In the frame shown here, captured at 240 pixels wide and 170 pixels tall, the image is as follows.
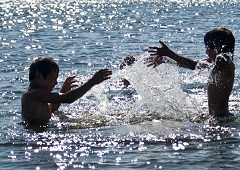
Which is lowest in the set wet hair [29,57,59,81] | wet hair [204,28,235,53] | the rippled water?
the rippled water

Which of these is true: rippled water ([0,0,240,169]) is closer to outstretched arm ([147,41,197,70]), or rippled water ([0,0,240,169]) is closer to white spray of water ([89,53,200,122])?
white spray of water ([89,53,200,122])

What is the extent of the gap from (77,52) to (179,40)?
4708 millimetres

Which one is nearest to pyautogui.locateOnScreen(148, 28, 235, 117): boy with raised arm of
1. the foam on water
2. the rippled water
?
the rippled water

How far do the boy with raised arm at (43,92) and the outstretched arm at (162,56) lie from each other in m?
0.84

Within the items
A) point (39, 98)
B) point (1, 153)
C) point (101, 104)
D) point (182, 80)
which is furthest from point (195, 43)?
point (1, 153)

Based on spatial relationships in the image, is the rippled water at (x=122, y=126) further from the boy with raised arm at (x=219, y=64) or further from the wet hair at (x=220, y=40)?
the wet hair at (x=220, y=40)

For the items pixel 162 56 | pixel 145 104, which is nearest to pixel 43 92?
pixel 162 56

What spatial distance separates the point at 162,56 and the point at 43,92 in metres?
1.70

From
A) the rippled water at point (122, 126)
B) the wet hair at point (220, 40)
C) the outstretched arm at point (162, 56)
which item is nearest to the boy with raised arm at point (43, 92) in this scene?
the rippled water at point (122, 126)

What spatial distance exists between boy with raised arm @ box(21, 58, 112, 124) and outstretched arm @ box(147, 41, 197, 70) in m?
0.84

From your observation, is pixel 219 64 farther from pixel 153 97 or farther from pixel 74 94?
pixel 74 94

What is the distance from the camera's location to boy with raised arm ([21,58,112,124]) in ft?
30.0

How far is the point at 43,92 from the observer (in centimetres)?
929

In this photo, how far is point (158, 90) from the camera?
412 inches
